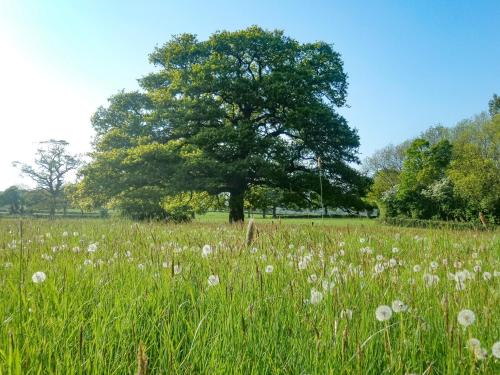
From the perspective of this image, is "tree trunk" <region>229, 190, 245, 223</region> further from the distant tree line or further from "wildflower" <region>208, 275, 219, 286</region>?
"wildflower" <region>208, 275, 219, 286</region>

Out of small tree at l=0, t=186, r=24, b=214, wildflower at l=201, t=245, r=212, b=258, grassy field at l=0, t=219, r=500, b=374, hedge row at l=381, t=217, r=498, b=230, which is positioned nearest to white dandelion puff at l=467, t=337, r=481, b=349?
grassy field at l=0, t=219, r=500, b=374

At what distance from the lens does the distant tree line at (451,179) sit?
115 feet

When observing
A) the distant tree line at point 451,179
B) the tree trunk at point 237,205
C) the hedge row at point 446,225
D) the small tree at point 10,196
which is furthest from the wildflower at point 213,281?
the small tree at point 10,196

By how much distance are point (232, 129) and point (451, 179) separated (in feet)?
97.7

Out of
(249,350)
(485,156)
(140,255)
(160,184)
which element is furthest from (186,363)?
(485,156)

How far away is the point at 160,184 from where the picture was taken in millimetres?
23141

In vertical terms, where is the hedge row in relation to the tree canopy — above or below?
below

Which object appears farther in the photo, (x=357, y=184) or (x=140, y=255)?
(x=357, y=184)

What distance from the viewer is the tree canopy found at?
2227 cm

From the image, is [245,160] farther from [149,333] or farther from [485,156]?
[485,156]

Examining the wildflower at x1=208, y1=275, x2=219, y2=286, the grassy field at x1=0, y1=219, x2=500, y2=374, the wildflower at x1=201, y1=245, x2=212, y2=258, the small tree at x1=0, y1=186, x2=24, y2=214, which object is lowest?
the grassy field at x1=0, y1=219, x2=500, y2=374

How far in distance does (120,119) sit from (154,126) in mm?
5399

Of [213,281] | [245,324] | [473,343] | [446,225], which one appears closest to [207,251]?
[213,281]

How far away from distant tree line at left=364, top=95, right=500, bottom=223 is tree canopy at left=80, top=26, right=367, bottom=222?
22.1 ft
